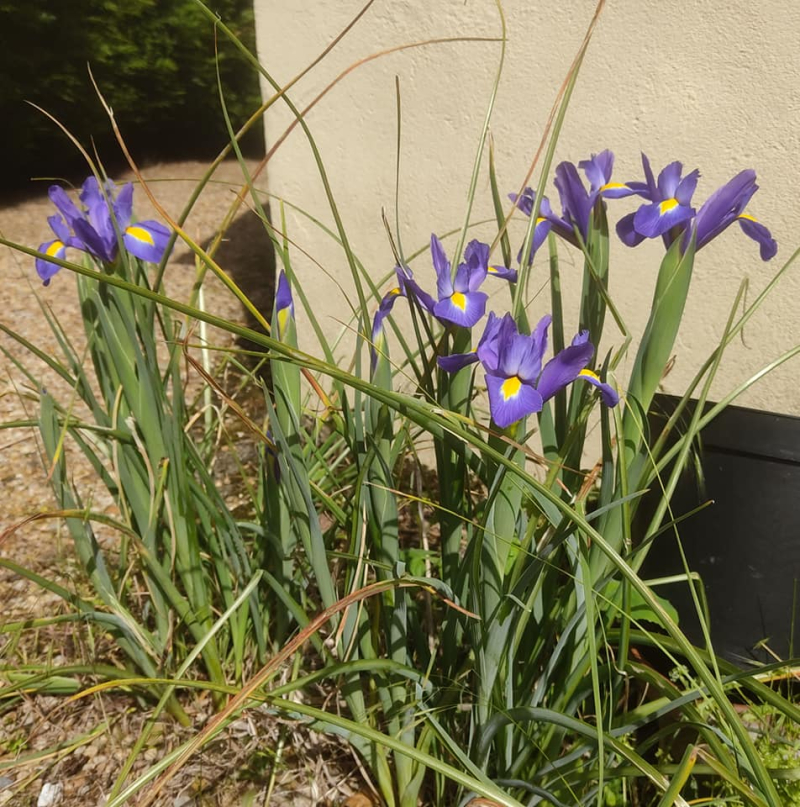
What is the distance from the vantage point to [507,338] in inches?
29.9

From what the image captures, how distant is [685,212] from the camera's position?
0.86 meters

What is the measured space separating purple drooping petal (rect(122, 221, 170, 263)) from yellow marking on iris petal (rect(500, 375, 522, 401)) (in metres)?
0.59

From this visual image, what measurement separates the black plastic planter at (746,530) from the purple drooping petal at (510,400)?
0.55m

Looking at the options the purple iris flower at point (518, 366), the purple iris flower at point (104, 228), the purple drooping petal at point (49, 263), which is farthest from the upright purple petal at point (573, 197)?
the purple drooping petal at point (49, 263)

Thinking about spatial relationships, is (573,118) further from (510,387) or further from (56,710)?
(56,710)

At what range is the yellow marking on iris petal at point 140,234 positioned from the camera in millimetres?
1054

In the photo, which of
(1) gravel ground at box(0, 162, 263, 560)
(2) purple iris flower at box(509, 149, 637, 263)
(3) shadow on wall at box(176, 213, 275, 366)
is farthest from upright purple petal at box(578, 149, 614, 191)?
(3) shadow on wall at box(176, 213, 275, 366)

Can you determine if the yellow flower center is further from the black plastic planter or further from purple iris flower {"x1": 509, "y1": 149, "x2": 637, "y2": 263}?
the black plastic planter

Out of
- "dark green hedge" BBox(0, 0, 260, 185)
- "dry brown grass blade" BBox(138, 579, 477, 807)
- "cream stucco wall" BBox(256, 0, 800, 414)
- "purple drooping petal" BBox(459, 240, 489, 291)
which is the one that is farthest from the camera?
"dark green hedge" BBox(0, 0, 260, 185)

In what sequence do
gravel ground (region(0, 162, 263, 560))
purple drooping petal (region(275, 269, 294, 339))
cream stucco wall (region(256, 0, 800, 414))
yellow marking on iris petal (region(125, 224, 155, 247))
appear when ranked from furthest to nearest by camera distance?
1. gravel ground (region(0, 162, 263, 560))
2. cream stucco wall (region(256, 0, 800, 414))
3. yellow marking on iris petal (region(125, 224, 155, 247))
4. purple drooping petal (region(275, 269, 294, 339))

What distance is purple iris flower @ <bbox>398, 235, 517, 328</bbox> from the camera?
80 centimetres

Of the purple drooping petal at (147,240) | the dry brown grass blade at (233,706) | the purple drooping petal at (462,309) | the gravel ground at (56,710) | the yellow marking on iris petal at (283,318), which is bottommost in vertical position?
the gravel ground at (56,710)

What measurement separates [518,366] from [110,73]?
407 cm

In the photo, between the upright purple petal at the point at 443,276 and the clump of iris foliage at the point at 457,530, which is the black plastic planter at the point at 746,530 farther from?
the upright purple petal at the point at 443,276
